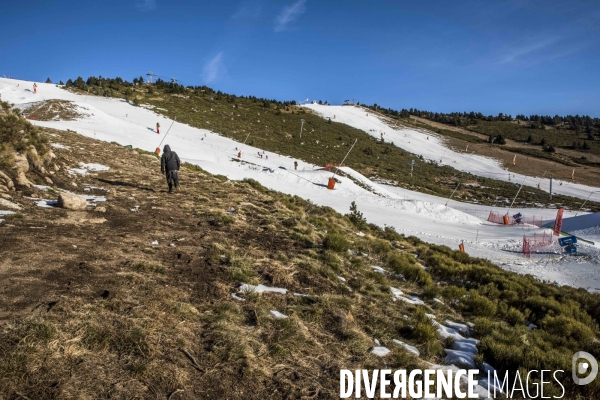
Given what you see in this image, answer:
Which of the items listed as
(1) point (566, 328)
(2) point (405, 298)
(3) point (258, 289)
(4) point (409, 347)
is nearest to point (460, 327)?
(2) point (405, 298)

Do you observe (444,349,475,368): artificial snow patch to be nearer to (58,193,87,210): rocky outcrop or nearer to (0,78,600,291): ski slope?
(58,193,87,210): rocky outcrop

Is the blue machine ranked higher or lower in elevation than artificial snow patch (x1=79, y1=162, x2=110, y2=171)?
lower

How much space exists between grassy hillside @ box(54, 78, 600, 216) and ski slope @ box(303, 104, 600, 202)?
391 cm

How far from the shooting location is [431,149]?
65.1 metres

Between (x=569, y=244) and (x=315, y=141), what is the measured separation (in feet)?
131

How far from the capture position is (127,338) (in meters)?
3.71

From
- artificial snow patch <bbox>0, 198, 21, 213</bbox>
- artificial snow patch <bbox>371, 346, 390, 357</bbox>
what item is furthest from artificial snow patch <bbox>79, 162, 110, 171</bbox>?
artificial snow patch <bbox>371, 346, 390, 357</bbox>

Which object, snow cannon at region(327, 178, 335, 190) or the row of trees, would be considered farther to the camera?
the row of trees

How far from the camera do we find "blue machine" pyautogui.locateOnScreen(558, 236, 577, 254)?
16263mm

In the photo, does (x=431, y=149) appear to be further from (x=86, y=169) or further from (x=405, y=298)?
(x=405, y=298)

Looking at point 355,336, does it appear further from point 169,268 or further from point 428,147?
point 428,147

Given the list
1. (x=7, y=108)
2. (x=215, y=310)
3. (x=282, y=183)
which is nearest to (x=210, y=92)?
(x=282, y=183)

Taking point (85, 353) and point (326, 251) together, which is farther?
point (326, 251)

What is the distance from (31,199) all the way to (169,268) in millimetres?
5086
